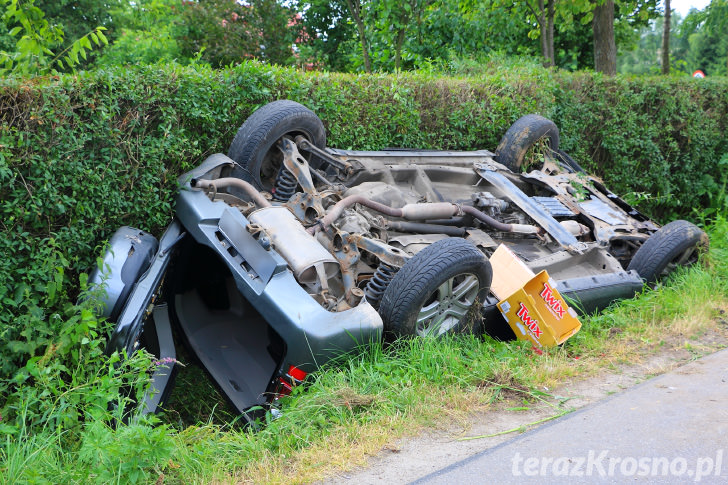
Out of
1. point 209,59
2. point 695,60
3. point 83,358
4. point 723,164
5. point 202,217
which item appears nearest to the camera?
point 83,358

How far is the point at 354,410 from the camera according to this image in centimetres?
402

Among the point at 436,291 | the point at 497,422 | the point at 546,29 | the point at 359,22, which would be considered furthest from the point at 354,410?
→ the point at 546,29

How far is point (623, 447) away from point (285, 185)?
11.1ft

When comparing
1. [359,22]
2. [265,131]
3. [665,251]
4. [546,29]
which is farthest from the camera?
[546,29]

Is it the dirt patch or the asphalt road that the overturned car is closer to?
the dirt patch

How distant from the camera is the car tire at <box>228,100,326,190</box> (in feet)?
18.3

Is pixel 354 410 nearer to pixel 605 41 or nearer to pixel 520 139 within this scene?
pixel 520 139

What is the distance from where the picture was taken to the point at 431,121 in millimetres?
7973

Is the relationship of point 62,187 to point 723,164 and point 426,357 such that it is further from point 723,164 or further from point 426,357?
point 723,164

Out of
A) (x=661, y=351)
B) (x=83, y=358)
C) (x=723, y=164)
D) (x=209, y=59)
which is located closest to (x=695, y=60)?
(x=723, y=164)

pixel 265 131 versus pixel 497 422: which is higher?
pixel 265 131

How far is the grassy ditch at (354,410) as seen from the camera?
329cm

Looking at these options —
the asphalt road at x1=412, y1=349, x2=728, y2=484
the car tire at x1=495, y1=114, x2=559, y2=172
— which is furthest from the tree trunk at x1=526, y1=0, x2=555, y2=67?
the asphalt road at x1=412, y1=349, x2=728, y2=484

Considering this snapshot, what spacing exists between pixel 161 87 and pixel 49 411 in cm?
265
